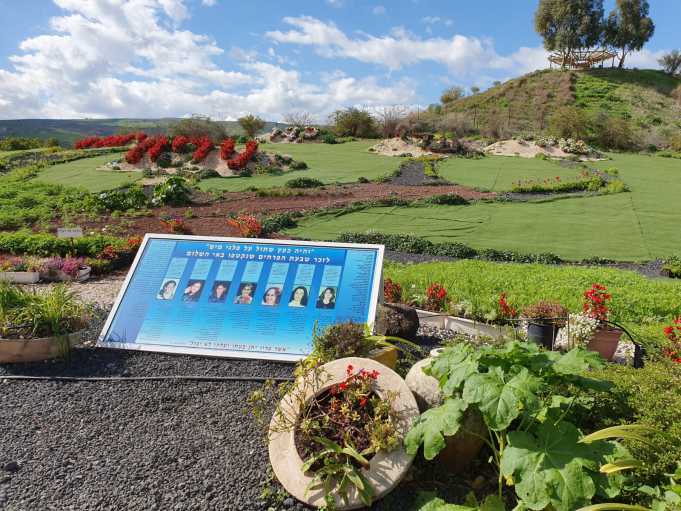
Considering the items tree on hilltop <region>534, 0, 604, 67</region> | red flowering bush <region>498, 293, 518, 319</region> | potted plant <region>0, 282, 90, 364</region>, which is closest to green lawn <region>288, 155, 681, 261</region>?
red flowering bush <region>498, 293, 518, 319</region>

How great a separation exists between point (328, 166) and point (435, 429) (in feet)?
77.7

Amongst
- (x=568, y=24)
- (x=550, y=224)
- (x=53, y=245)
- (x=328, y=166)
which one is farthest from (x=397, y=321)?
(x=568, y=24)

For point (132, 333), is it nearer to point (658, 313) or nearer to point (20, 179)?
point (658, 313)

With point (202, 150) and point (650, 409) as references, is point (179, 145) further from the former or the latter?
point (650, 409)

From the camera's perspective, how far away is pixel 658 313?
6691 mm

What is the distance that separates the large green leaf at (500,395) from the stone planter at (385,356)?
1.43 metres

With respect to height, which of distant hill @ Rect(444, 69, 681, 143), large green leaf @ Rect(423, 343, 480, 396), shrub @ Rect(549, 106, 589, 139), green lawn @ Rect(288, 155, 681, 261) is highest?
distant hill @ Rect(444, 69, 681, 143)

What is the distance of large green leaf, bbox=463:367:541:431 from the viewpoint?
2.40 meters

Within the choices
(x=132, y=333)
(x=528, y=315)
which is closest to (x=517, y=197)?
(x=528, y=315)

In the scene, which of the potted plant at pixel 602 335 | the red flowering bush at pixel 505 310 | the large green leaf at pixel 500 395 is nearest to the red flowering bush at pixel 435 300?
the red flowering bush at pixel 505 310

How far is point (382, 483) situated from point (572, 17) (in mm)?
68415

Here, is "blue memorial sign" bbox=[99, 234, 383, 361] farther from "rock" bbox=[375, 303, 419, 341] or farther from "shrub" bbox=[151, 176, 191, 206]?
"shrub" bbox=[151, 176, 191, 206]

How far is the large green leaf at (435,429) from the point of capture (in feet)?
8.30

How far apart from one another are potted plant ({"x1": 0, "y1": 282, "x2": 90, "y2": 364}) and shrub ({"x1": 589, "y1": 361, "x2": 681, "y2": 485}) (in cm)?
478
